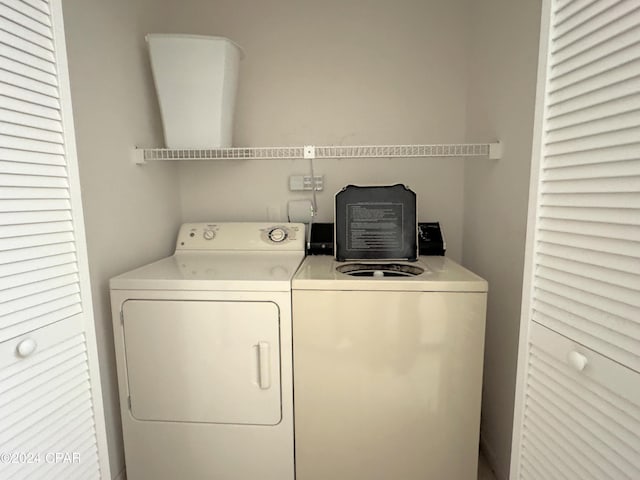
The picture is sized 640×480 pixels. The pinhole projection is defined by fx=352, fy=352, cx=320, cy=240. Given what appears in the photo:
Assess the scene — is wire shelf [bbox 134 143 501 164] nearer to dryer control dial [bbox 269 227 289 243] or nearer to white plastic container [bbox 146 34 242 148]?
white plastic container [bbox 146 34 242 148]

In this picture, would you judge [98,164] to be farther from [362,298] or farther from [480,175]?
[480,175]

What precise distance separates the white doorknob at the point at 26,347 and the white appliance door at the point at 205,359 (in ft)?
1.98

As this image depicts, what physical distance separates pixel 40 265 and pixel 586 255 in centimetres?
134

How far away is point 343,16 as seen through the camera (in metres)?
2.09

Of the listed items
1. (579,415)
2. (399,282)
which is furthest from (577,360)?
A: (399,282)

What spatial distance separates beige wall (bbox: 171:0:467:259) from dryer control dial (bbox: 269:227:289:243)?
26 cm

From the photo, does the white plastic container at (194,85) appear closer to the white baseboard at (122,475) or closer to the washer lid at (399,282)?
the washer lid at (399,282)

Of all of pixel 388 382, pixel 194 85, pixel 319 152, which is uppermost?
pixel 194 85

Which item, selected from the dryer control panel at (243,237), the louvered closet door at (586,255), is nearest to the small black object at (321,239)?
the dryer control panel at (243,237)

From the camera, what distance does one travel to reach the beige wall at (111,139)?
58.0 inches

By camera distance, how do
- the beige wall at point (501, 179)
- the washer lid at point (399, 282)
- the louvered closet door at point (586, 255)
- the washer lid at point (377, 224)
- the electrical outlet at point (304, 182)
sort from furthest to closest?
the electrical outlet at point (304, 182) → the washer lid at point (377, 224) → the beige wall at point (501, 179) → the washer lid at point (399, 282) → the louvered closet door at point (586, 255)

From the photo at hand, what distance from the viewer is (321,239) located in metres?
2.08

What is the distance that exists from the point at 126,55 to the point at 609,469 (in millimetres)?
2305

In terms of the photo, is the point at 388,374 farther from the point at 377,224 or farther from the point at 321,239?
the point at 321,239
